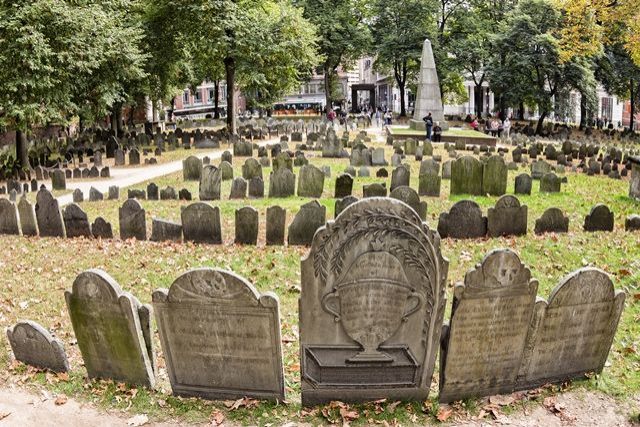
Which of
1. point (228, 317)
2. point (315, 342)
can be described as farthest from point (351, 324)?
point (228, 317)

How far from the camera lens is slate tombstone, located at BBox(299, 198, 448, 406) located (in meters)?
5.39

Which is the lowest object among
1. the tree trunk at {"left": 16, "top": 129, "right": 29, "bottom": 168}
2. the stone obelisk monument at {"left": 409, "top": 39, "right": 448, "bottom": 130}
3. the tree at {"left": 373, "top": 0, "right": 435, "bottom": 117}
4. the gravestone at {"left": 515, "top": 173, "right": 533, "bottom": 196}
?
the gravestone at {"left": 515, "top": 173, "right": 533, "bottom": 196}

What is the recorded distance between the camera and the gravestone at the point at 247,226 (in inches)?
439

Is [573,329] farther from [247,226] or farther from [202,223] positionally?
[202,223]

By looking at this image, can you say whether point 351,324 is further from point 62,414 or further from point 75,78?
point 75,78

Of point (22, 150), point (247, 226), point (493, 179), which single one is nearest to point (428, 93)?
point (493, 179)

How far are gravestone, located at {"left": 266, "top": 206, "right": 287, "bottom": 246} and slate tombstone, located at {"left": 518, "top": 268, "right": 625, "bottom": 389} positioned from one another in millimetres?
5867

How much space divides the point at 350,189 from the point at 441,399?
9461 millimetres

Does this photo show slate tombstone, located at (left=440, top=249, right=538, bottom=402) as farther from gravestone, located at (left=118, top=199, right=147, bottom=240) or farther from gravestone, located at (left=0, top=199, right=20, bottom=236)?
gravestone, located at (left=0, top=199, right=20, bottom=236)

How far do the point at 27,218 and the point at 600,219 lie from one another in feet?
35.2

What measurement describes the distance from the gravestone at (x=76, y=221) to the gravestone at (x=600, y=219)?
30.2 feet

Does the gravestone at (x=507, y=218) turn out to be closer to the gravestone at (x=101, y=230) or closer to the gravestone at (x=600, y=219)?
the gravestone at (x=600, y=219)

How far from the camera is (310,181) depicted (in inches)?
618

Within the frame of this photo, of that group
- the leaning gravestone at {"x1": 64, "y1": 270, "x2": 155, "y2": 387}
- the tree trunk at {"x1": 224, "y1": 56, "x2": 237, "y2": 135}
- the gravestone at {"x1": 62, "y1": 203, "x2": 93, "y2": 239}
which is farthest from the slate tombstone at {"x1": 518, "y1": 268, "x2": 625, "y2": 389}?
the tree trunk at {"x1": 224, "y1": 56, "x2": 237, "y2": 135}
